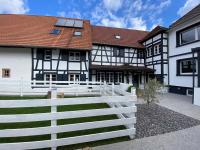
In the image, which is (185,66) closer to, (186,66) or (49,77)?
(186,66)

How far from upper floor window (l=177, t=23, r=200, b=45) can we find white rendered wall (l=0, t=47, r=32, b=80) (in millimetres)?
13328

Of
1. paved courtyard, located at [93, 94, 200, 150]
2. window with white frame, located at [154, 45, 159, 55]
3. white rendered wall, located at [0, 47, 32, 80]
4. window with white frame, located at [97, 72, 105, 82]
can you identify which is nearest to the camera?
paved courtyard, located at [93, 94, 200, 150]

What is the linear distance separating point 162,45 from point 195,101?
26.1 feet

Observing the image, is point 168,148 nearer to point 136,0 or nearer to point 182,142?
point 182,142

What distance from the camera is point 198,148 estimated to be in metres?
3.71

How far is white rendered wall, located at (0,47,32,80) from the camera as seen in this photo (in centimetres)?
Result: 1534

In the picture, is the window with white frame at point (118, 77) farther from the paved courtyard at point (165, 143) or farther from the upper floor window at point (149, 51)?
the paved courtyard at point (165, 143)

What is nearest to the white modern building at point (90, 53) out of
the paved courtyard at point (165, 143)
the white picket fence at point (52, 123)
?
the paved courtyard at point (165, 143)

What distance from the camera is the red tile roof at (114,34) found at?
19169 mm

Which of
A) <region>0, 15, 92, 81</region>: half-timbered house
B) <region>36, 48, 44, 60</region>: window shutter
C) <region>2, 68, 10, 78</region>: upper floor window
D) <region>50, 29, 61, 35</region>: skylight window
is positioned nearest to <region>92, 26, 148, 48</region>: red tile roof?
<region>0, 15, 92, 81</region>: half-timbered house

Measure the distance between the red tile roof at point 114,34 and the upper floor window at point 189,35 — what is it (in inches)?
215

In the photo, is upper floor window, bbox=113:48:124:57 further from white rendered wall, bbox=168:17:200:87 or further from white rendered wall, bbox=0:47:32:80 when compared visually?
white rendered wall, bbox=0:47:32:80

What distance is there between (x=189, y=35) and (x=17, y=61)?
48.5 ft

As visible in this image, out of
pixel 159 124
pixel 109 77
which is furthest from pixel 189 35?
pixel 159 124
